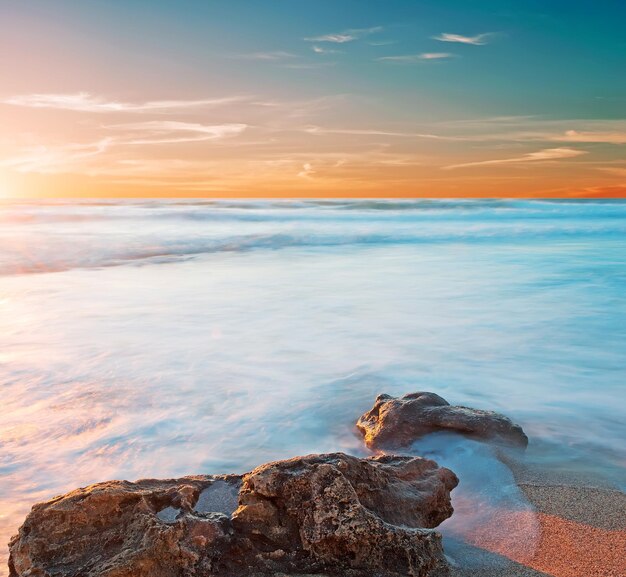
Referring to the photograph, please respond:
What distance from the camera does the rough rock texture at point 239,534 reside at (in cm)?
205

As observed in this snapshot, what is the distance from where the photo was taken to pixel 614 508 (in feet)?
9.82

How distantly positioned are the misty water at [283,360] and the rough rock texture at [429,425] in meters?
0.11

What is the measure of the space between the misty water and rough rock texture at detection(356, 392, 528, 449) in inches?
4.5

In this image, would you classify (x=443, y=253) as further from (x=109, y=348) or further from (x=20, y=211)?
(x=20, y=211)

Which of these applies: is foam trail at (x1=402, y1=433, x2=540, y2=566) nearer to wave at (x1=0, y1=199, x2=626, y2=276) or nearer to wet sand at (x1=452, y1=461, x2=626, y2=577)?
wet sand at (x1=452, y1=461, x2=626, y2=577)

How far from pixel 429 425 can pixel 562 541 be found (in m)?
1.29

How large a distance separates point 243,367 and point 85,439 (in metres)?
1.98

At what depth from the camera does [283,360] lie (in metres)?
6.24

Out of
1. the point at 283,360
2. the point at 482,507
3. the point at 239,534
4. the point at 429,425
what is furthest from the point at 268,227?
the point at 239,534

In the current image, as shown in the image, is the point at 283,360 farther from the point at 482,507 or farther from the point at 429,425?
the point at 482,507

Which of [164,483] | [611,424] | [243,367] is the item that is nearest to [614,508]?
[611,424]

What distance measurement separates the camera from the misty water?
12.9 ft

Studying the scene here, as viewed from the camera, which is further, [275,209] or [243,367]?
[275,209]

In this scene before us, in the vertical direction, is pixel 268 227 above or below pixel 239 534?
below
